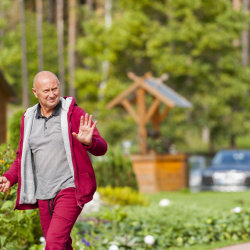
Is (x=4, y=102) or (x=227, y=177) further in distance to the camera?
(x=4, y=102)

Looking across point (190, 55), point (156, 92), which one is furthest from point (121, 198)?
point (190, 55)

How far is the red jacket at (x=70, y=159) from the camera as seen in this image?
186 inches

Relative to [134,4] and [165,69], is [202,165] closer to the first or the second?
[165,69]

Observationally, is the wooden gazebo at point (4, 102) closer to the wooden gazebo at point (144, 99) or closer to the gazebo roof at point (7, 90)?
the gazebo roof at point (7, 90)

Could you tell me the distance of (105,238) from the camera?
7.83m

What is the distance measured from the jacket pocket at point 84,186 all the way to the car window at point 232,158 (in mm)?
15699

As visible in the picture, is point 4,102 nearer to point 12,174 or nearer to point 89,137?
point 12,174

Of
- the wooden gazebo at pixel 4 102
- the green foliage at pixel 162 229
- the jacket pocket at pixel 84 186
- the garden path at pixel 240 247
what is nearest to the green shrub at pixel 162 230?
the green foliage at pixel 162 229

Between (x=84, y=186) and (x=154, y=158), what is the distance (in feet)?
49.0

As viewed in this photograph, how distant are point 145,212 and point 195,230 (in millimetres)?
1377

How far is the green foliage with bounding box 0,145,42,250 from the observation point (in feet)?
20.6

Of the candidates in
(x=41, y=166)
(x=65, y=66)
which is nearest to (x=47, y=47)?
(x=65, y=66)

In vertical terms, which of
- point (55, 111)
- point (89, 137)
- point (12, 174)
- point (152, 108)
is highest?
point (55, 111)

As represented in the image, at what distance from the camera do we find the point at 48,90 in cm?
480
